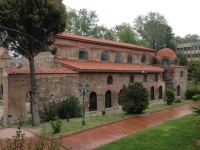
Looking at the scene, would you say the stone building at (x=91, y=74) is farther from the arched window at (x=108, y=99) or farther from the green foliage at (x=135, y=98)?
the green foliage at (x=135, y=98)

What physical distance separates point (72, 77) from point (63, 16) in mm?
6270

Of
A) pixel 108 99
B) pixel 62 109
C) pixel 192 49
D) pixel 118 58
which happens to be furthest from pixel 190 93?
pixel 192 49

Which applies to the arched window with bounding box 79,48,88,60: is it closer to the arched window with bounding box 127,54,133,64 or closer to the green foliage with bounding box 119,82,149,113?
the arched window with bounding box 127,54,133,64

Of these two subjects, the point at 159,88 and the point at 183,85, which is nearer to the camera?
the point at 159,88

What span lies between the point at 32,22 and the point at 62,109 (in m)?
7.05

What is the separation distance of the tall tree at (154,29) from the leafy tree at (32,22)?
1550 inches

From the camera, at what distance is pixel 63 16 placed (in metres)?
12.5

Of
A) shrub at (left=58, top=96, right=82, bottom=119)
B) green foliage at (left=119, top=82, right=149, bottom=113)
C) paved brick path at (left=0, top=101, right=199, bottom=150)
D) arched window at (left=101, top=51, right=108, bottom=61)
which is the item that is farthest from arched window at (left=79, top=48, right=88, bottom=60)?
paved brick path at (left=0, top=101, right=199, bottom=150)

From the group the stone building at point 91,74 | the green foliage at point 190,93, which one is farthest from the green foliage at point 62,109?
the green foliage at point 190,93

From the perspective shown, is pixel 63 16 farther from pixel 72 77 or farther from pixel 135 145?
pixel 135 145

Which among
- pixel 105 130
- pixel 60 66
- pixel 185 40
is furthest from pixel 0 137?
pixel 185 40

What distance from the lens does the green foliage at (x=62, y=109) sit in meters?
14.5

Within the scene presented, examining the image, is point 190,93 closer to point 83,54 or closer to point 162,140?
point 83,54

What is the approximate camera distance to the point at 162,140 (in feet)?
30.1
